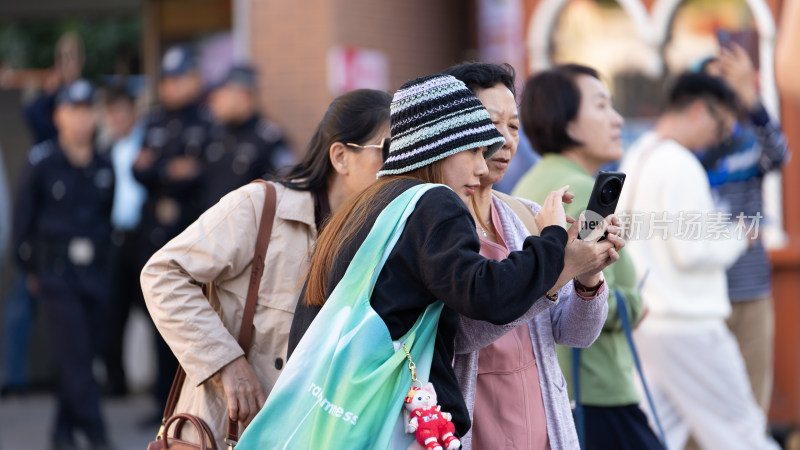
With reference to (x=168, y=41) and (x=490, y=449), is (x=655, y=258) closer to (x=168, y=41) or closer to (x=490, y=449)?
(x=490, y=449)

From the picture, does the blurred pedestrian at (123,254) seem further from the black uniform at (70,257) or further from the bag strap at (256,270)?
the bag strap at (256,270)

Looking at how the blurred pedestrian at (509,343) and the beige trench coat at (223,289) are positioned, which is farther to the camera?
the beige trench coat at (223,289)

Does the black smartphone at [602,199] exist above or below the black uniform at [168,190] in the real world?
above

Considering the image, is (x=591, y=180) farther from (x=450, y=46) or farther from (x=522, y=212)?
(x=450, y=46)

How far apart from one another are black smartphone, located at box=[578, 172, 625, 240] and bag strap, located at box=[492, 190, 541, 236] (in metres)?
0.66

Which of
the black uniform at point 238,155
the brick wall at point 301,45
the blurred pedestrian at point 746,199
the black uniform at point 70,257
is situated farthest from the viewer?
the brick wall at point 301,45

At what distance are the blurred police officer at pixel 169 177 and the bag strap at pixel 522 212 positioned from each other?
4.54 meters

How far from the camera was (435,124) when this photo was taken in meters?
2.57

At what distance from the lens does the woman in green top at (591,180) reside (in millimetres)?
3879

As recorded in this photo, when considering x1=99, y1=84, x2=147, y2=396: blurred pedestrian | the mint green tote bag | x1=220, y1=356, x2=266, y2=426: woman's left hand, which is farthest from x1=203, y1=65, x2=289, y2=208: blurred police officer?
the mint green tote bag

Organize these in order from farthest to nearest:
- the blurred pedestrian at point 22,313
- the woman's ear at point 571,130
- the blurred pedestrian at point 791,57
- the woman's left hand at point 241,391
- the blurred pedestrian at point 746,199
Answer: the blurred pedestrian at point 22,313 → the blurred pedestrian at point 746,199 → the woman's ear at point 571,130 → the woman's left hand at point 241,391 → the blurred pedestrian at point 791,57

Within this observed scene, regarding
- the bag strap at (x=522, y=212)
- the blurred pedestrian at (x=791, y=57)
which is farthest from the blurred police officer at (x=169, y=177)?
the blurred pedestrian at (x=791, y=57)

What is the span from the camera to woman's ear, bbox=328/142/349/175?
11.0 feet

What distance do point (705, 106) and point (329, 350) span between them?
370 cm
